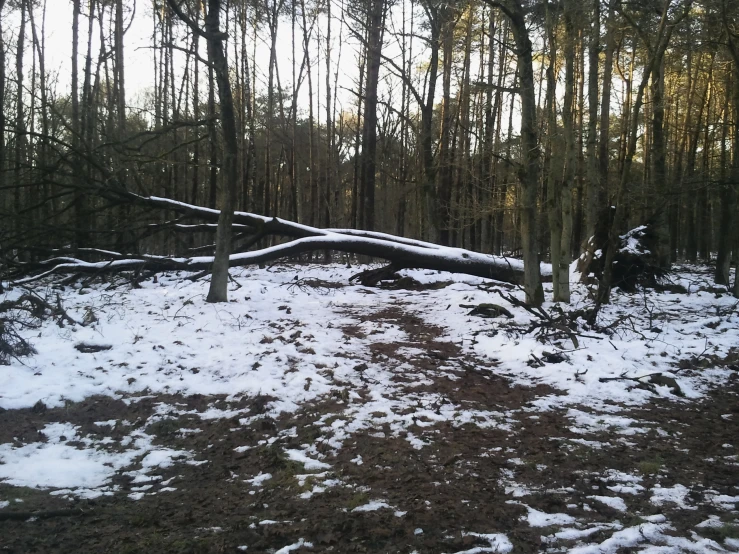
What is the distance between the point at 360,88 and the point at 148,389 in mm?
23122

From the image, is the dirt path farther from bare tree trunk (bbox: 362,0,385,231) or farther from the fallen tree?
bare tree trunk (bbox: 362,0,385,231)

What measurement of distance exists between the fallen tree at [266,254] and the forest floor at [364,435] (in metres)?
1.76

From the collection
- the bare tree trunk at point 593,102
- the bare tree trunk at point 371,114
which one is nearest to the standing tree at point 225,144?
the bare tree trunk at point 593,102

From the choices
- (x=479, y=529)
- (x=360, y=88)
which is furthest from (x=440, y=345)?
(x=360, y=88)

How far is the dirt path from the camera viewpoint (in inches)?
117

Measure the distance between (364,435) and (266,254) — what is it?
24.9ft

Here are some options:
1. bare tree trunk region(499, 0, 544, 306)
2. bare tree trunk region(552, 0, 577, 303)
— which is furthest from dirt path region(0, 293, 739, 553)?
bare tree trunk region(552, 0, 577, 303)

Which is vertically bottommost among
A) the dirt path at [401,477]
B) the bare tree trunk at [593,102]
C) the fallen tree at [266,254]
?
the dirt path at [401,477]

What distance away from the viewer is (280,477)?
3793 millimetres

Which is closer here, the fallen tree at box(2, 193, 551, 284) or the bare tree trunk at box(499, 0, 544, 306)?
the bare tree trunk at box(499, 0, 544, 306)

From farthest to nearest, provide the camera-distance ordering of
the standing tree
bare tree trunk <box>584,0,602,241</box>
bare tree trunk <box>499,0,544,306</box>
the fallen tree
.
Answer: the fallen tree
bare tree trunk <box>584,0,602,241</box>
bare tree trunk <box>499,0,544,306</box>
the standing tree

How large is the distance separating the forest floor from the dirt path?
0.06 ft

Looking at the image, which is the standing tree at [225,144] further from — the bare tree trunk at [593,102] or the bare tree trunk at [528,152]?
the bare tree trunk at [593,102]

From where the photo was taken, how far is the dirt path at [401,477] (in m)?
2.96
